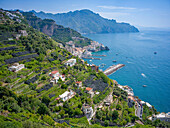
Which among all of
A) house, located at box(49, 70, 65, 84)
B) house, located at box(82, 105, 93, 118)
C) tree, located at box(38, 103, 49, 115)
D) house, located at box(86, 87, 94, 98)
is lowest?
house, located at box(82, 105, 93, 118)

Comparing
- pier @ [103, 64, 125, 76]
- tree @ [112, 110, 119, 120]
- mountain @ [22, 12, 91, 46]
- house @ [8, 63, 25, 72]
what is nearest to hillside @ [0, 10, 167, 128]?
house @ [8, 63, 25, 72]

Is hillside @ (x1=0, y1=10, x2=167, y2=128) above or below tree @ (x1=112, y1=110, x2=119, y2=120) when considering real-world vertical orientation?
above

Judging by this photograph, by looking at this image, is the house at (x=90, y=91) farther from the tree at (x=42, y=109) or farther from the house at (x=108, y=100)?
the tree at (x=42, y=109)

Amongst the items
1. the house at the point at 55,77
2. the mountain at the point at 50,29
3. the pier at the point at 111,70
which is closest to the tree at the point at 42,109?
the house at the point at 55,77

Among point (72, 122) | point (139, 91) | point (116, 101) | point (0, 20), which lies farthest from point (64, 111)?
point (0, 20)

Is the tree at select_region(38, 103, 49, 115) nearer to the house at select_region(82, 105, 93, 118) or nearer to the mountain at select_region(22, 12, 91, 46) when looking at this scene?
the house at select_region(82, 105, 93, 118)

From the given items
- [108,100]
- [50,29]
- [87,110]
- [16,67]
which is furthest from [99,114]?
[50,29]

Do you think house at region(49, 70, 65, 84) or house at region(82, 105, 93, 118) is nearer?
house at region(82, 105, 93, 118)

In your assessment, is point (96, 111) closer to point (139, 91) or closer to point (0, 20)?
point (139, 91)

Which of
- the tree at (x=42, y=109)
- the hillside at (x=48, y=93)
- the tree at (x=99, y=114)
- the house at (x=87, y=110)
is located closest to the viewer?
the hillside at (x=48, y=93)

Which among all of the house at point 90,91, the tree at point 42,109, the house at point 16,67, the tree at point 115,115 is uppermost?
the house at point 16,67
